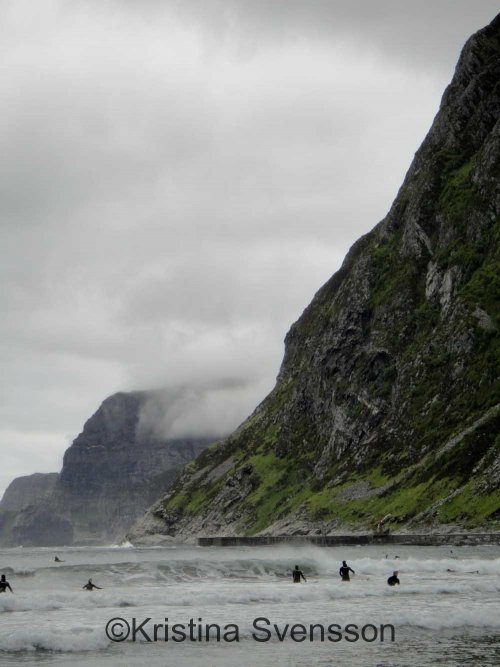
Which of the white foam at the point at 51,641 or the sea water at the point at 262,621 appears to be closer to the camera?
the sea water at the point at 262,621

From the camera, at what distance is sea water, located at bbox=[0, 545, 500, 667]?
3897cm

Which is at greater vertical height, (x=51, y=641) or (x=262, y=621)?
(x=51, y=641)

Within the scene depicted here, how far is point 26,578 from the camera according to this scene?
9006 cm

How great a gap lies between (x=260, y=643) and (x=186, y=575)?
49513 mm

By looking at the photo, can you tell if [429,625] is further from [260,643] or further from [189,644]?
[189,644]

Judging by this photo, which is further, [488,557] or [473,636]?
[488,557]

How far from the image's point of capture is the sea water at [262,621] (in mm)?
38969

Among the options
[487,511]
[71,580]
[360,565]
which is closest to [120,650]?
[71,580]

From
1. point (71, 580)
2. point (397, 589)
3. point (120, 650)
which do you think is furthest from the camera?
point (71, 580)

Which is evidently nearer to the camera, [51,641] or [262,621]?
[51,641]

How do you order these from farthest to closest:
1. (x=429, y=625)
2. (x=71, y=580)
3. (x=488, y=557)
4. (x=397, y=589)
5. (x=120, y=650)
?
(x=488, y=557)
(x=71, y=580)
(x=397, y=589)
(x=429, y=625)
(x=120, y=650)

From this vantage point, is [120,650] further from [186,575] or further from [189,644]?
[186,575]

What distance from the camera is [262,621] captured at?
4988cm

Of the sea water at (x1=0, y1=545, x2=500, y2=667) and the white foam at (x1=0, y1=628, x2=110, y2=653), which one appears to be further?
the white foam at (x1=0, y1=628, x2=110, y2=653)
